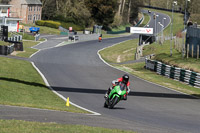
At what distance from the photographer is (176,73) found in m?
36.8

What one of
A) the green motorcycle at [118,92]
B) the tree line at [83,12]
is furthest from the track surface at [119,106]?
the tree line at [83,12]

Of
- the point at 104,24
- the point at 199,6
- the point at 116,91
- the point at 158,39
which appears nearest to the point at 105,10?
the point at 104,24

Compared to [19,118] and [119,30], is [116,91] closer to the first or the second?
[19,118]

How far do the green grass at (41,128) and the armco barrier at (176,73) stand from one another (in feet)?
71.8

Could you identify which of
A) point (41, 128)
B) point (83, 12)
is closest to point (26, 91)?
point (41, 128)

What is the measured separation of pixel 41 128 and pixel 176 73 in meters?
26.9

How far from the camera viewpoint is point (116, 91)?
18.4 m

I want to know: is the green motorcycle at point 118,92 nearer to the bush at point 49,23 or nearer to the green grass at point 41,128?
the green grass at point 41,128

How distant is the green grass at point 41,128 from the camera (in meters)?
→ 10.9

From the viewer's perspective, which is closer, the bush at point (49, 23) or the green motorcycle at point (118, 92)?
the green motorcycle at point (118, 92)

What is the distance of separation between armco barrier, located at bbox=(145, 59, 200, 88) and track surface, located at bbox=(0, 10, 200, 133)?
3.86 metres

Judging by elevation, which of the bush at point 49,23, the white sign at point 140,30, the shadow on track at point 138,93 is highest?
the bush at point 49,23

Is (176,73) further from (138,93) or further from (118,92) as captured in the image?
(118,92)

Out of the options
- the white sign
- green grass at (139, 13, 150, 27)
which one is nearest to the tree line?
green grass at (139, 13, 150, 27)
